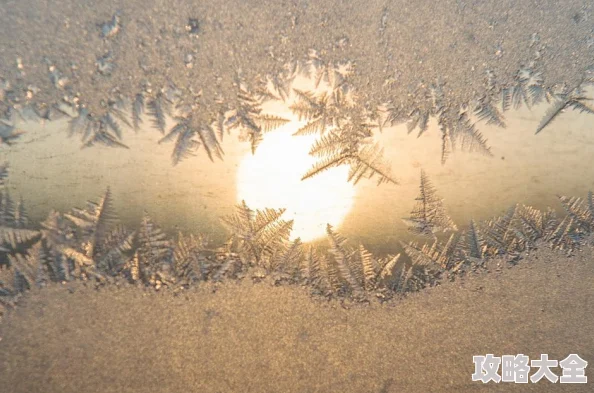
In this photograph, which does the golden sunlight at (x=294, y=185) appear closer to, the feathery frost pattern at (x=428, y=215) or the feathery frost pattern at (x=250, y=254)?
the feathery frost pattern at (x=250, y=254)

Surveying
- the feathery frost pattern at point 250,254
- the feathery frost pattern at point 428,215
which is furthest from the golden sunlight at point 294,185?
the feathery frost pattern at point 428,215

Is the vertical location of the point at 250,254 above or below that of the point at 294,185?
below

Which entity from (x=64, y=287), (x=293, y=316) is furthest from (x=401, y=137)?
(x=64, y=287)

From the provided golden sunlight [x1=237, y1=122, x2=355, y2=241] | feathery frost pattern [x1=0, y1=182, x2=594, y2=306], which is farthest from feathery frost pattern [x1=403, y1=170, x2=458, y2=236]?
golden sunlight [x1=237, y1=122, x2=355, y2=241]

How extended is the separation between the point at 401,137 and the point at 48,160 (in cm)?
145

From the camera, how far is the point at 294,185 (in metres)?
1.68

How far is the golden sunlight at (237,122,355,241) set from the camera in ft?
5.45

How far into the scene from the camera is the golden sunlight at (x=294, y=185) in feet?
5.45

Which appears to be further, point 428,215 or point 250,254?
point 428,215

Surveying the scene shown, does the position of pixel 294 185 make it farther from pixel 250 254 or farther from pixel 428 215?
pixel 428 215

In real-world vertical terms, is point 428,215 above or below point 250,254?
above

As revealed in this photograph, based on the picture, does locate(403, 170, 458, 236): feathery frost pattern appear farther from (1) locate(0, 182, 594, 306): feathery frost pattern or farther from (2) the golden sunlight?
(2) the golden sunlight

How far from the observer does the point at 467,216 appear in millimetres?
1715

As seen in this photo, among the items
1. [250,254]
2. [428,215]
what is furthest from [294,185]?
[428,215]
